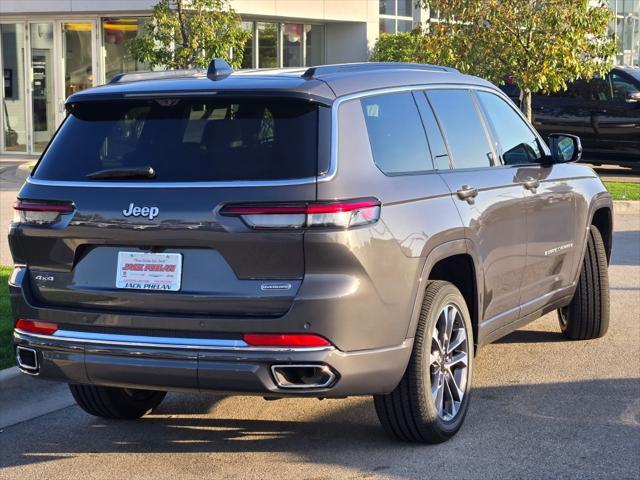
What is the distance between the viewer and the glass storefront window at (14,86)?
2509cm

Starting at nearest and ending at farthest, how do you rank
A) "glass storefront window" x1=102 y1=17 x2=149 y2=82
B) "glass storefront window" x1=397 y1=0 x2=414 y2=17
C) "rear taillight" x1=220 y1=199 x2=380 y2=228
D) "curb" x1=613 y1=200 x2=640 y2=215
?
1. "rear taillight" x1=220 y1=199 x2=380 y2=228
2. "curb" x1=613 y1=200 x2=640 y2=215
3. "glass storefront window" x1=102 y1=17 x2=149 y2=82
4. "glass storefront window" x1=397 y1=0 x2=414 y2=17

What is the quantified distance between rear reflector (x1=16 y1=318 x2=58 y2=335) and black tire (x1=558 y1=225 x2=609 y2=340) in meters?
4.06

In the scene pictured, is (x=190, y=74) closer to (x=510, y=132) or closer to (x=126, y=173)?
(x=126, y=173)

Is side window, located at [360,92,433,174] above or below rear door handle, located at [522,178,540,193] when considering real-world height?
above

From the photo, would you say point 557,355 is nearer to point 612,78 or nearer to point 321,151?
point 321,151

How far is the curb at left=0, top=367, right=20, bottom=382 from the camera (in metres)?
6.59

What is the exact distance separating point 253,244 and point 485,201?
5.89 feet

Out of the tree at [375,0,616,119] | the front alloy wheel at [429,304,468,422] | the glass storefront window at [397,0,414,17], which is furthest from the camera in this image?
the glass storefront window at [397,0,414,17]

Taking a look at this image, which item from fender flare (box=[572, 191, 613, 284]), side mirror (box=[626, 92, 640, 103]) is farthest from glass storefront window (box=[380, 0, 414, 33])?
fender flare (box=[572, 191, 613, 284])

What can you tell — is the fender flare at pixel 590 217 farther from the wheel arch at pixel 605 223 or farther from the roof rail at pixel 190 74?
the roof rail at pixel 190 74

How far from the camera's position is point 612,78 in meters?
21.4

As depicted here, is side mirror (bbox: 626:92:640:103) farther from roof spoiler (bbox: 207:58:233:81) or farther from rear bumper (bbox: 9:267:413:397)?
rear bumper (bbox: 9:267:413:397)

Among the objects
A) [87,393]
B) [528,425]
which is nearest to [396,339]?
[528,425]

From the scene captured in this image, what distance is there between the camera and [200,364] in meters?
4.88
